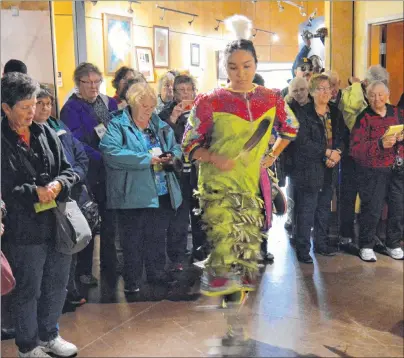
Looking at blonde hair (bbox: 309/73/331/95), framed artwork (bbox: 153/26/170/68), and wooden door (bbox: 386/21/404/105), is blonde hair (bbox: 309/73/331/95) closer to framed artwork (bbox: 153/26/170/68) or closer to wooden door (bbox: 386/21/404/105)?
wooden door (bbox: 386/21/404/105)

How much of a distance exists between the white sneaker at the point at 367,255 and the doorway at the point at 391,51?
54 centimetres

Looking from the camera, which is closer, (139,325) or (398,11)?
(398,11)

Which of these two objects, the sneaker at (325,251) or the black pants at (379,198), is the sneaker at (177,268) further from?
the black pants at (379,198)

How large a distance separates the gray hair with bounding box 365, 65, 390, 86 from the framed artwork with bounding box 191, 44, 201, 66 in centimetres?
149

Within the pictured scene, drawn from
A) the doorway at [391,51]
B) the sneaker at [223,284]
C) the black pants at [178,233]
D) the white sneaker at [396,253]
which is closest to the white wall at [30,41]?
the black pants at [178,233]

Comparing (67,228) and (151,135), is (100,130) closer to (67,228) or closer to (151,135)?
(151,135)

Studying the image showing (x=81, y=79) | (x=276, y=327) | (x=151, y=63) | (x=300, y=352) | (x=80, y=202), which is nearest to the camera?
(x=300, y=352)

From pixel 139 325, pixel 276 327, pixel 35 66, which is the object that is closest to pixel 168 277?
pixel 139 325

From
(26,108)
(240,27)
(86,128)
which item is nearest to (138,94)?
(86,128)

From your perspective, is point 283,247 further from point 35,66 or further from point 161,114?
point 35,66

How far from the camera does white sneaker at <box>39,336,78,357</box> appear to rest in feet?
6.36

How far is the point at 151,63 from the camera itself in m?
3.45

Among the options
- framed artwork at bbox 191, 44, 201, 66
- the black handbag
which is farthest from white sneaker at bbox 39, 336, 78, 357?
framed artwork at bbox 191, 44, 201, 66

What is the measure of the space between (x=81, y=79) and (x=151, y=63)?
3.02 ft
